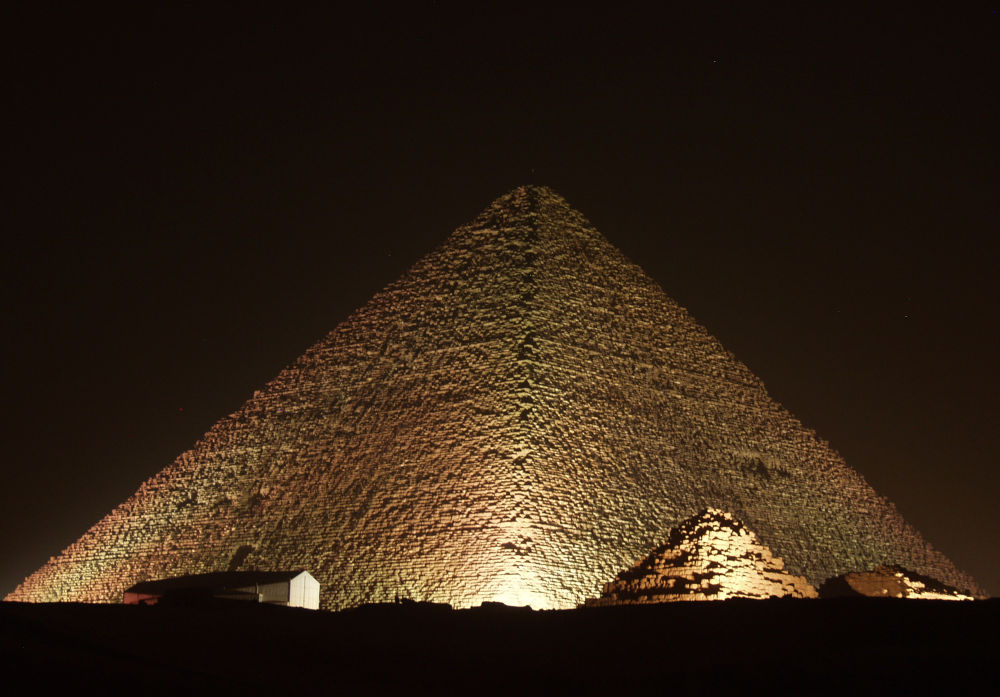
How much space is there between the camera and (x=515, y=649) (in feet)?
47.6

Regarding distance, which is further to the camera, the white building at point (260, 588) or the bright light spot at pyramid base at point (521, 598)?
the white building at point (260, 588)

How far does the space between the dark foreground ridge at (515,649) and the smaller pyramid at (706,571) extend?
306 centimetres

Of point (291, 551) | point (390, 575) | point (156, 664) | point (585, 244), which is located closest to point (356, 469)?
point (291, 551)

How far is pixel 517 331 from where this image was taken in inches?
1129

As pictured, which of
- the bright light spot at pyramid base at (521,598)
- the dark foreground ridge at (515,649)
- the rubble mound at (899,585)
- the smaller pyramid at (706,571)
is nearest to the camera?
the dark foreground ridge at (515,649)

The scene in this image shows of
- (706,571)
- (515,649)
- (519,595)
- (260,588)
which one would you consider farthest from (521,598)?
(515,649)

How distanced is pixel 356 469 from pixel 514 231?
736 cm

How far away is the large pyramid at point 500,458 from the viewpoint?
24.6m

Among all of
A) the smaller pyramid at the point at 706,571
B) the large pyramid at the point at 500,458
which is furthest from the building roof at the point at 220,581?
the smaller pyramid at the point at 706,571

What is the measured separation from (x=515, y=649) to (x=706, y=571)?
6.02m

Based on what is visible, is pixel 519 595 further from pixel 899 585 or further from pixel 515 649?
pixel 515 649

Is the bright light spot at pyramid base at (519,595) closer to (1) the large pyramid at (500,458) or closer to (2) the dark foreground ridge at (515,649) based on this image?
(1) the large pyramid at (500,458)

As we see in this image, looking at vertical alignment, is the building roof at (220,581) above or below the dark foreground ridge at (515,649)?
above

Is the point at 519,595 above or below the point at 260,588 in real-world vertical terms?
below
